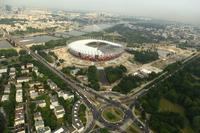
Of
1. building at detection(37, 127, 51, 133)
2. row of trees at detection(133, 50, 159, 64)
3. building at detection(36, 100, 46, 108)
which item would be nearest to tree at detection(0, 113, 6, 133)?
building at detection(37, 127, 51, 133)

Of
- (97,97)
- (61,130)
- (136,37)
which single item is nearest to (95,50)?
(97,97)

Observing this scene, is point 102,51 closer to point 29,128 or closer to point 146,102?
point 146,102

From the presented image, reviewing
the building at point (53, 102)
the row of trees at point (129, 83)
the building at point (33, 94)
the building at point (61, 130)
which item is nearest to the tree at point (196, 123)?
the row of trees at point (129, 83)

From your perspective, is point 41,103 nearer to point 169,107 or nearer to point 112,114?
point 112,114

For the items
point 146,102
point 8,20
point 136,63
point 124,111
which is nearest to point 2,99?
point 124,111

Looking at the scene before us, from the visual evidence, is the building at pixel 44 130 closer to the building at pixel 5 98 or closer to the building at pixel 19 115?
the building at pixel 19 115
